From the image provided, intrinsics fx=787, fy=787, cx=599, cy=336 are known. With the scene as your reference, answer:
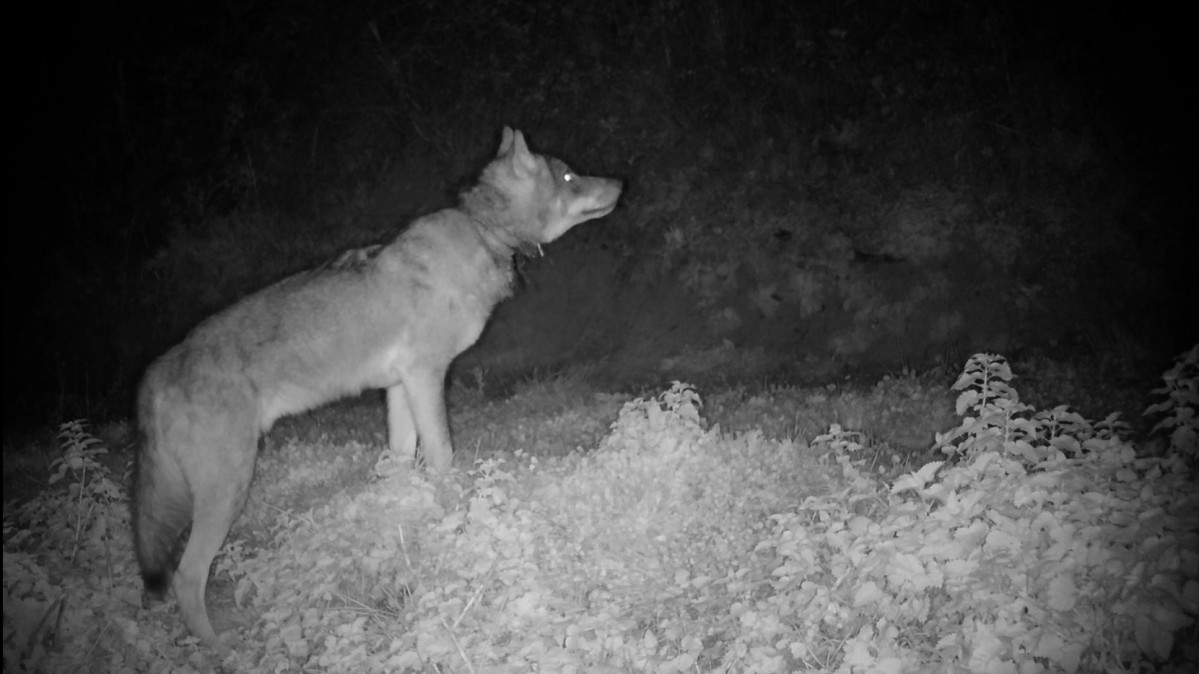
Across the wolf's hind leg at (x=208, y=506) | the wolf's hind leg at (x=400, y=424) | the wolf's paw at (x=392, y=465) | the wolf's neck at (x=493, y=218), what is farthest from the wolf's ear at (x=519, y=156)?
the wolf's hind leg at (x=208, y=506)

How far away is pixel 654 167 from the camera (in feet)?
39.5

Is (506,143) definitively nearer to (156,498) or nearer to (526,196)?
(526,196)

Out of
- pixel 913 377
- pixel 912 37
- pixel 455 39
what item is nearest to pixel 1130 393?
pixel 913 377

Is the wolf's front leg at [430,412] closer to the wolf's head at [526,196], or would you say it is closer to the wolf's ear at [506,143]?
the wolf's head at [526,196]

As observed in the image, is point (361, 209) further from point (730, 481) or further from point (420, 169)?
point (730, 481)

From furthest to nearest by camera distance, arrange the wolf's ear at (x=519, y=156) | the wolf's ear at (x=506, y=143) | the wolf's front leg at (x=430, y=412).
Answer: the wolf's ear at (x=506, y=143)
the wolf's ear at (x=519, y=156)
the wolf's front leg at (x=430, y=412)

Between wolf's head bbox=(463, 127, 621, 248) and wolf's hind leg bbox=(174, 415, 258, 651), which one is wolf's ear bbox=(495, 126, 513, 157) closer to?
wolf's head bbox=(463, 127, 621, 248)

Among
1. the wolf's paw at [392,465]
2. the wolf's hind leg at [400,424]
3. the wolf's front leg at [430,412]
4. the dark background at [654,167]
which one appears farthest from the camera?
the dark background at [654,167]

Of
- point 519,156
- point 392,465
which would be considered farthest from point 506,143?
point 392,465

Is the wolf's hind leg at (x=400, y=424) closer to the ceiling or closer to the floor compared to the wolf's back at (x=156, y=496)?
closer to the floor

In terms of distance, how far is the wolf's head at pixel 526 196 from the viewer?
6.01 meters

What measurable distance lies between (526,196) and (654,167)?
623 centimetres

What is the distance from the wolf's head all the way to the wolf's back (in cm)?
255

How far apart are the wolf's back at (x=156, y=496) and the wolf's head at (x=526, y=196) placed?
255 cm
